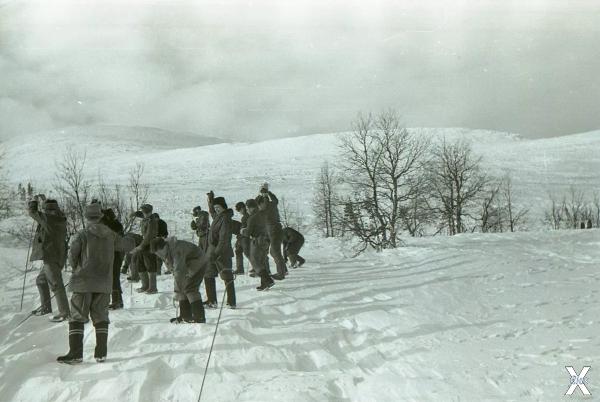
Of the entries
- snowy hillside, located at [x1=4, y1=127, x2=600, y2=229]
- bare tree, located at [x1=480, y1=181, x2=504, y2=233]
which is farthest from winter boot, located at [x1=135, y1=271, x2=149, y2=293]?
bare tree, located at [x1=480, y1=181, x2=504, y2=233]

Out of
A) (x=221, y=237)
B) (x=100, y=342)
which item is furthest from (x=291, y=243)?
(x=100, y=342)

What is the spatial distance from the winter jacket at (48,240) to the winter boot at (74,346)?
2.54 metres

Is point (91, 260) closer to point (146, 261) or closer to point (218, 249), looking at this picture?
point (218, 249)

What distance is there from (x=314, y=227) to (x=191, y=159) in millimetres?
45659

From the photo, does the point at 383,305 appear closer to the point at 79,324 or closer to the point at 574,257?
Answer: the point at 79,324

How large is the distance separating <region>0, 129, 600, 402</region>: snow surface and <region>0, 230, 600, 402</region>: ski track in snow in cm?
2

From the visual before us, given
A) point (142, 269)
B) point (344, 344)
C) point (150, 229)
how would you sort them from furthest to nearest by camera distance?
point (142, 269), point (150, 229), point (344, 344)

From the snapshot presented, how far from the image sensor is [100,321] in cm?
603

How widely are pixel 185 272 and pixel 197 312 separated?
1.93 ft

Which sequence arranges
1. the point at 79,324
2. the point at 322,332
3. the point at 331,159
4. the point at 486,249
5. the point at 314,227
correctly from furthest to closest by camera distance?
the point at 331,159 < the point at 314,227 < the point at 486,249 < the point at 322,332 < the point at 79,324

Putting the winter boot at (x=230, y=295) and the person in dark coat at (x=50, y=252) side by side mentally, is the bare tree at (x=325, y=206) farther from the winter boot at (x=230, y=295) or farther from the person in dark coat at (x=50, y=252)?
the person in dark coat at (x=50, y=252)

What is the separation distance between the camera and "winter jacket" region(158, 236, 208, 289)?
24.6 feet

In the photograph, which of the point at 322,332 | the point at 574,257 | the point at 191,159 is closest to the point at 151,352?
the point at 322,332

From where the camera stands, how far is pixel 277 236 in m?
11.9
